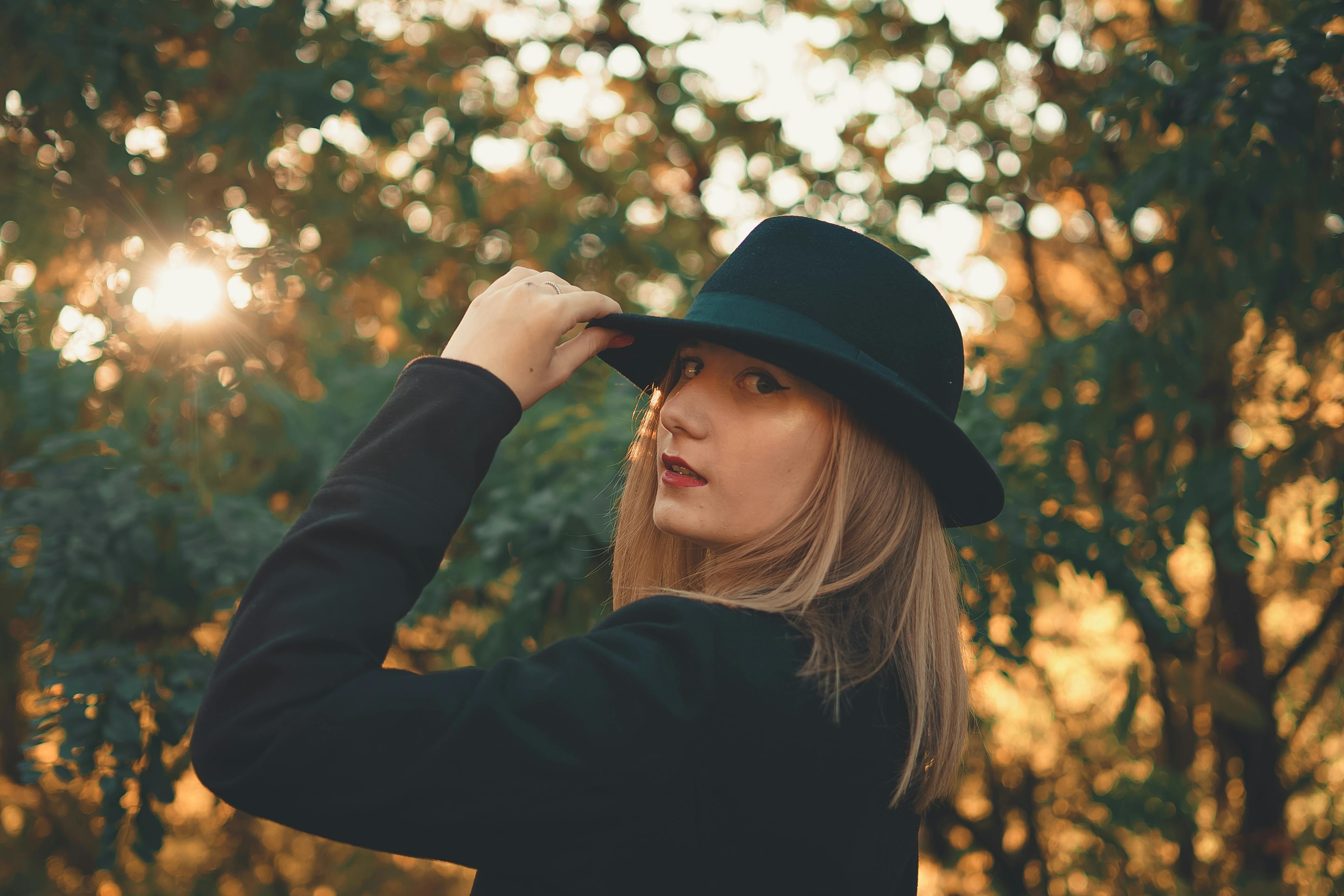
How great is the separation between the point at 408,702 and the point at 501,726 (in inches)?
4.1

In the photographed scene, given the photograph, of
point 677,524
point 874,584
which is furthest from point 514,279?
point 874,584

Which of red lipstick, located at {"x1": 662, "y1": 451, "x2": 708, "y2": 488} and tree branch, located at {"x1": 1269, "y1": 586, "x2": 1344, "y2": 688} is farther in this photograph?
tree branch, located at {"x1": 1269, "y1": 586, "x2": 1344, "y2": 688}

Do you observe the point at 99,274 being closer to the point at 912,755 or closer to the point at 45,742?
the point at 45,742

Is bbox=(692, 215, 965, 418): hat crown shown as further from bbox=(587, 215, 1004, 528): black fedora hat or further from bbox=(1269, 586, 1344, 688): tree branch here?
bbox=(1269, 586, 1344, 688): tree branch

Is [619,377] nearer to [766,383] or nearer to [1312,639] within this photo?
[766,383]

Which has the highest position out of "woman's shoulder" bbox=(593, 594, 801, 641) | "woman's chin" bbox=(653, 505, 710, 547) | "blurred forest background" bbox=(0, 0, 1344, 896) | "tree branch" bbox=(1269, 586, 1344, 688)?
"woman's shoulder" bbox=(593, 594, 801, 641)

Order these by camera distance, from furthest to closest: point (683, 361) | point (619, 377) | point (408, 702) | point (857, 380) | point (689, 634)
A: point (619, 377), point (683, 361), point (857, 380), point (689, 634), point (408, 702)

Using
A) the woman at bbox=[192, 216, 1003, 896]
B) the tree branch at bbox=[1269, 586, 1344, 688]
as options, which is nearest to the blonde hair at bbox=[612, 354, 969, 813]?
the woman at bbox=[192, 216, 1003, 896]

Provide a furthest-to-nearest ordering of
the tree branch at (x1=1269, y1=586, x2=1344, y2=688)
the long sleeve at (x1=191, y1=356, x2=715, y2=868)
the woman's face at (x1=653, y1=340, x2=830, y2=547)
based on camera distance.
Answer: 1. the tree branch at (x1=1269, y1=586, x2=1344, y2=688)
2. the woman's face at (x1=653, y1=340, x2=830, y2=547)
3. the long sleeve at (x1=191, y1=356, x2=715, y2=868)

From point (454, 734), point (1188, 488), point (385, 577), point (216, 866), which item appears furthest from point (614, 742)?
point (216, 866)

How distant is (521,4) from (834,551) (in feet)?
16.7

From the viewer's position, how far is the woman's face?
5.10 feet

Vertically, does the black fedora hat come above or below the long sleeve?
above

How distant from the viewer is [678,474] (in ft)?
5.26
